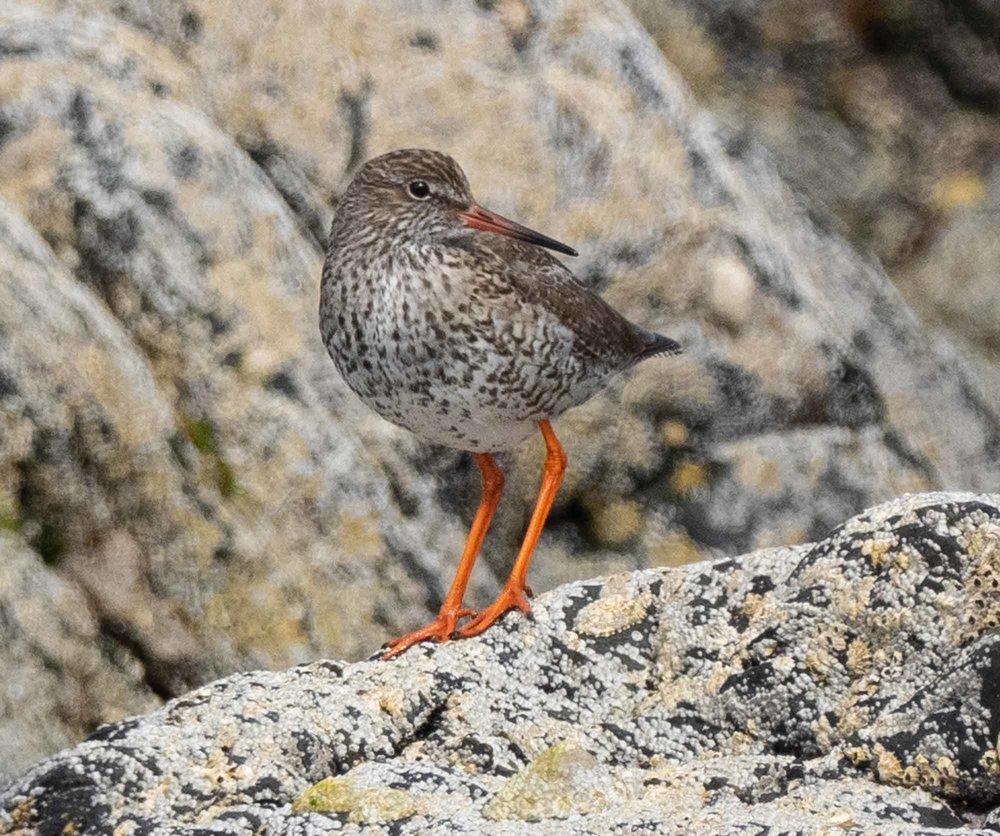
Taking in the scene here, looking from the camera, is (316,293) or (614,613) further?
(316,293)

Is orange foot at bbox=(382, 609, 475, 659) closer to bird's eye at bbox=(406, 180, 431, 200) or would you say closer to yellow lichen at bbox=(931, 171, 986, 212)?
bird's eye at bbox=(406, 180, 431, 200)

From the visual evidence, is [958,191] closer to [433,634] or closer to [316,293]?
[316,293]

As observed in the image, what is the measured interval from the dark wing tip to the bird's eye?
1.43 metres

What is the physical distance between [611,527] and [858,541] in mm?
3839

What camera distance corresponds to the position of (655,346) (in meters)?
7.91

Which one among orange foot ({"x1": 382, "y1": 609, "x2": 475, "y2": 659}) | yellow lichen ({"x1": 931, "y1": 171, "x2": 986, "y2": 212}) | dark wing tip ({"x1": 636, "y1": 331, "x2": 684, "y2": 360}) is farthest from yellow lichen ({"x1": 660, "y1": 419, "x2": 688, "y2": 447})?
yellow lichen ({"x1": 931, "y1": 171, "x2": 986, "y2": 212})

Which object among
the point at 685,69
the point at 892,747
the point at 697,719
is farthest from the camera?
the point at 685,69

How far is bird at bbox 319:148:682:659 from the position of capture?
21.4 ft

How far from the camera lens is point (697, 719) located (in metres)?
5.03

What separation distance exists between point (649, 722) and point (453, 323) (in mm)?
2130

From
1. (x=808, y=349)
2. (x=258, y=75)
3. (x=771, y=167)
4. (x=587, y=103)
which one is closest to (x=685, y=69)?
(x=771, y=167)

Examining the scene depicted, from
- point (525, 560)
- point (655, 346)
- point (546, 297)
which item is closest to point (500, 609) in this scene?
point (525, 560)

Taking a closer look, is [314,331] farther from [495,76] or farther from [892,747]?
[892,747]

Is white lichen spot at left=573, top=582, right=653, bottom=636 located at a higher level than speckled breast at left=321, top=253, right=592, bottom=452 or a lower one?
lower
